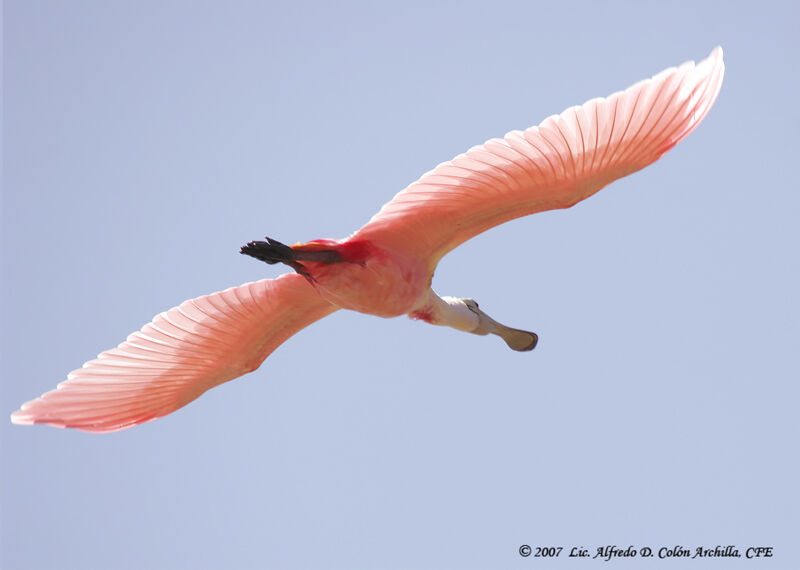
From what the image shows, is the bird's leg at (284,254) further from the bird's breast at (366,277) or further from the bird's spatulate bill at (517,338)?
the bird's spatulate bill at (517,338)

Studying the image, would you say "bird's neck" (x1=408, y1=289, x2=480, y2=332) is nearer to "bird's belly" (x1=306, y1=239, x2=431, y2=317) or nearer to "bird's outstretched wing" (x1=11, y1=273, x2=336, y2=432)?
"bird's belly" (x1=306, y1=239, x2=431, y2=317)

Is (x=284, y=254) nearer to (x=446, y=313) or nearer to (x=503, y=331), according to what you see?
(x=446, y=313)

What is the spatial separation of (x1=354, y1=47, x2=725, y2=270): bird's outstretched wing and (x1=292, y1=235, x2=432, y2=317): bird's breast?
3.7 inches

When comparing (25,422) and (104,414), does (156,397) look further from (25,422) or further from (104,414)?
(25,422)

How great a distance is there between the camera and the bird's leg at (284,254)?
734 cm

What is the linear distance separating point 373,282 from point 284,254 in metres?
0.69

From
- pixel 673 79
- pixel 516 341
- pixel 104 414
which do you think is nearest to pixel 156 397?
pixel 104 414

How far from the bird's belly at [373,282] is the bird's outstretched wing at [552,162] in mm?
121

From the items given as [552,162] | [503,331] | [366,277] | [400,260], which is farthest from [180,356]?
[552,162]

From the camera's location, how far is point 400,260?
26.3 feet

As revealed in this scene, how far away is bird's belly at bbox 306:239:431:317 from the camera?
25.8 feet

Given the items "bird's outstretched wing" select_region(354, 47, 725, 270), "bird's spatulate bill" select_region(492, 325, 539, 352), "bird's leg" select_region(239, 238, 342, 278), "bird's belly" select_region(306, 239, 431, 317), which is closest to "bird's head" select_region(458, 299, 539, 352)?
"bird's spatulate bill" select_region(492, 325, 539, 352)

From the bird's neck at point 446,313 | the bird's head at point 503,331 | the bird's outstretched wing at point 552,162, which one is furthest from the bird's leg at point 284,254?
the bird's head at point 503,331

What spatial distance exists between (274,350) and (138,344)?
0.89m
